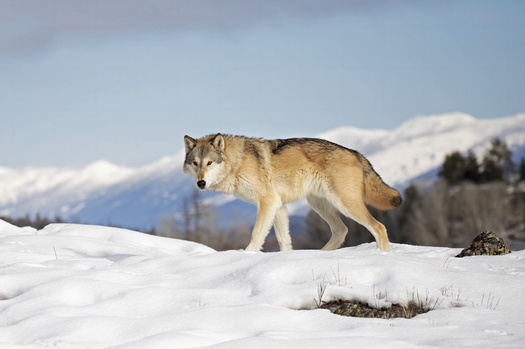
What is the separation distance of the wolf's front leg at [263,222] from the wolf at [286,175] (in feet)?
0.06

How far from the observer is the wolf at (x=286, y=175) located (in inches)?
439

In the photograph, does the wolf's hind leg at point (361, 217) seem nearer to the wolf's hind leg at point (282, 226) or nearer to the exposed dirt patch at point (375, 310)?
the wolf's hind leg at point (282, 226)

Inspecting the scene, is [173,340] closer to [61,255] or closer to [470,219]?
[61,255]

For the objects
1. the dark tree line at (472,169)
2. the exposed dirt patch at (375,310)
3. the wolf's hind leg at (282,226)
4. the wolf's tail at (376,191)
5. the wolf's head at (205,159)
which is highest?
the dark tree line at (472,169)

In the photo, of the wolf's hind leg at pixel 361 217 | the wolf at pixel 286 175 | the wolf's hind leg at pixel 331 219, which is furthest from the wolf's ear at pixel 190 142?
the wolf's hind leg at pixel 361 217

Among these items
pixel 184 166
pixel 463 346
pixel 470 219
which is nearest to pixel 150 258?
pixel 184 166

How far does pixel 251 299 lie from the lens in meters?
7.20

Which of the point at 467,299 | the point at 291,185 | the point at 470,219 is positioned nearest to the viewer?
the point at 467,299

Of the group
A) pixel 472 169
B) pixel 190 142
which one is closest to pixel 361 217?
pixel 190 142

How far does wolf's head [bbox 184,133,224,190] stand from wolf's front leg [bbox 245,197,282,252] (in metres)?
1.00

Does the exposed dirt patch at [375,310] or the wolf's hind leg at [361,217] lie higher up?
the wolf's hind leg at [361,217]

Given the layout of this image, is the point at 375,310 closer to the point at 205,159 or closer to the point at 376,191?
the point at 376,191

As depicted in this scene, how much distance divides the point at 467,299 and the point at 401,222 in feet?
261

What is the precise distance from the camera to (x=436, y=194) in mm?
78125
